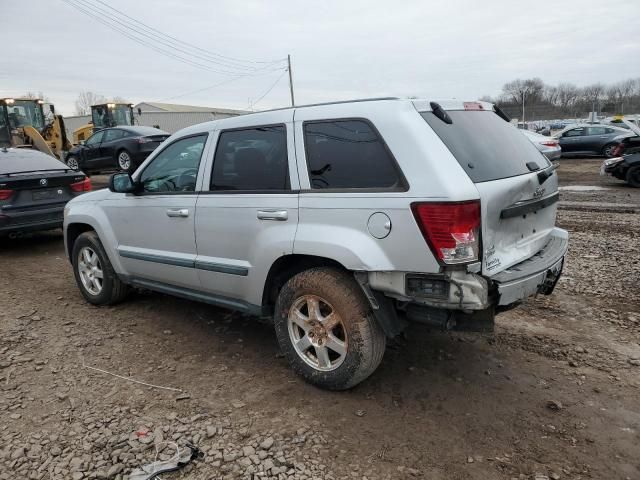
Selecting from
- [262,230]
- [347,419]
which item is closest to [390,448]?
[347,419]

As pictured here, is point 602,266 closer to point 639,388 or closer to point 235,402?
point 639,388

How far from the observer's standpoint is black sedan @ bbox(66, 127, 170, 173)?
1482cm

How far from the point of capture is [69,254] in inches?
213

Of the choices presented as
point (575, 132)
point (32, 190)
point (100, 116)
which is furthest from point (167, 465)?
point (100, 116)

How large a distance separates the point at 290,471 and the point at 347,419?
0.55 metres

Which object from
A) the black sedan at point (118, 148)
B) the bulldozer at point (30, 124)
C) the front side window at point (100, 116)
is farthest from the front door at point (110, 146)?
the front side window at point (100, 116)

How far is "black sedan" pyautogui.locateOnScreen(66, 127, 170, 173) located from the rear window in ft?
42.1

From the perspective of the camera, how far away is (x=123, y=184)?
14.5 ft

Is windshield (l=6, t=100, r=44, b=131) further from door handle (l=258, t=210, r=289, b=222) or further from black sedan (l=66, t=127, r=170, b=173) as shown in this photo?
door handle (l=258, t=210, r=289, b=222)

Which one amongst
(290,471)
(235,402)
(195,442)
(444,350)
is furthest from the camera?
(444,350)

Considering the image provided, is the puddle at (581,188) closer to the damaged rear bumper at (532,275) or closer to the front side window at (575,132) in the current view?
the front side window at (575,132)

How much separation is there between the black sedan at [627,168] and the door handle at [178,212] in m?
12.2

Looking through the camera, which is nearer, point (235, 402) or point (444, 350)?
point (235, 402)

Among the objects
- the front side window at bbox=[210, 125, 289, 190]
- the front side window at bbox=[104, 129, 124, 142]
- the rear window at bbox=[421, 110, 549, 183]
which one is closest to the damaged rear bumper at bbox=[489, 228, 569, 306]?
the rear window at bbox=[421, 110, 549, 183]
